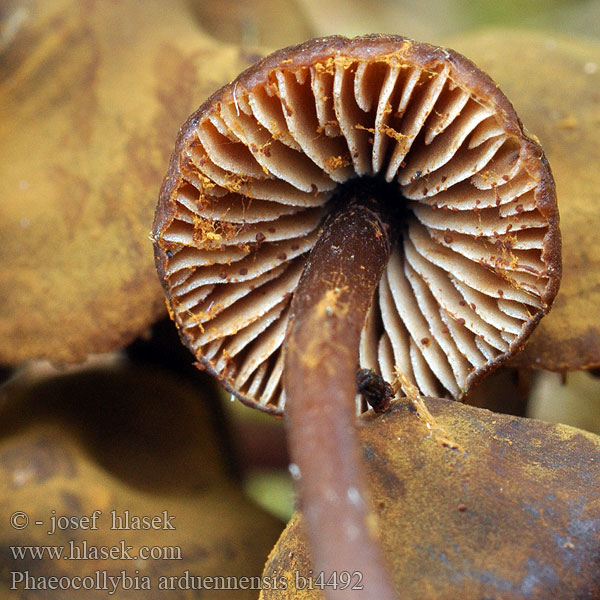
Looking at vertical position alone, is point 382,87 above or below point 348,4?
below

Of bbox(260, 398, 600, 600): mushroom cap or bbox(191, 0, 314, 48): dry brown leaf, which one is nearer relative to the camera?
bbox(260, 398, 600, 600): mushroom cap

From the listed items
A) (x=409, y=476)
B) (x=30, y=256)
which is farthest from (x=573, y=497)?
(x=30, y=256)

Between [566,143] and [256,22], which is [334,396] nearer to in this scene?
[566,143]

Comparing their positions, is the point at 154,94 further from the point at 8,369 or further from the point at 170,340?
the point at 8,369

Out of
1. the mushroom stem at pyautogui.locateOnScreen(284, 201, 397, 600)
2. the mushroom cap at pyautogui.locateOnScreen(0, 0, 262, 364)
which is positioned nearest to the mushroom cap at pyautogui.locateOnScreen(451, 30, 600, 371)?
the mushroom stem at pyautogui.locateOnScreen(284, 201, 397, 600)

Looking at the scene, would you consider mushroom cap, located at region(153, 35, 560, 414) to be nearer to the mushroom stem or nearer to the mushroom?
the mushroom

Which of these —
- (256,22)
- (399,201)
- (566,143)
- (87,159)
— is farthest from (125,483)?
(256,22)
